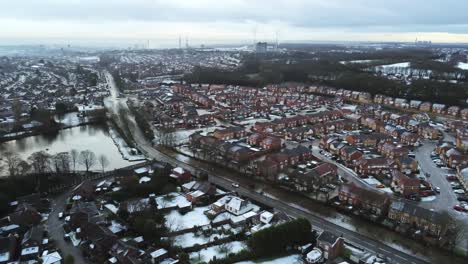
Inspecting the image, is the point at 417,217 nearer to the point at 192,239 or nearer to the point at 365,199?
the point at 365,199

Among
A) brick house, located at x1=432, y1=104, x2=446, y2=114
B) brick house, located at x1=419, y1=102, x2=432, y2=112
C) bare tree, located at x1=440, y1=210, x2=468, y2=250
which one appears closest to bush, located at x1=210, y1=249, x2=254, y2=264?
bare tree, located at x1=440, y1=210, x2=468, y2=250

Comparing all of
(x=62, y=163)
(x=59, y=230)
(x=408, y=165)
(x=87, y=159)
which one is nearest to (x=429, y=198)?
(x=408, y=165)

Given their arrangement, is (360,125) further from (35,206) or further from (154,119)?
(35,206)

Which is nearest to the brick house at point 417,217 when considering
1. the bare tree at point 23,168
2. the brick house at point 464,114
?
the bare tree at point 23,168

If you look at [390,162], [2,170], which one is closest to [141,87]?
[2,170]

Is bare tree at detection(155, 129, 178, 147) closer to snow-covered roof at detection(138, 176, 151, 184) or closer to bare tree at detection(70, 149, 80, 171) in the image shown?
bare tree at detection(70, 149, 80, 171)

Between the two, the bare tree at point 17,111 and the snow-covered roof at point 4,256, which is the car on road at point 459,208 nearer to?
the snow-covered roof at point 4,256
